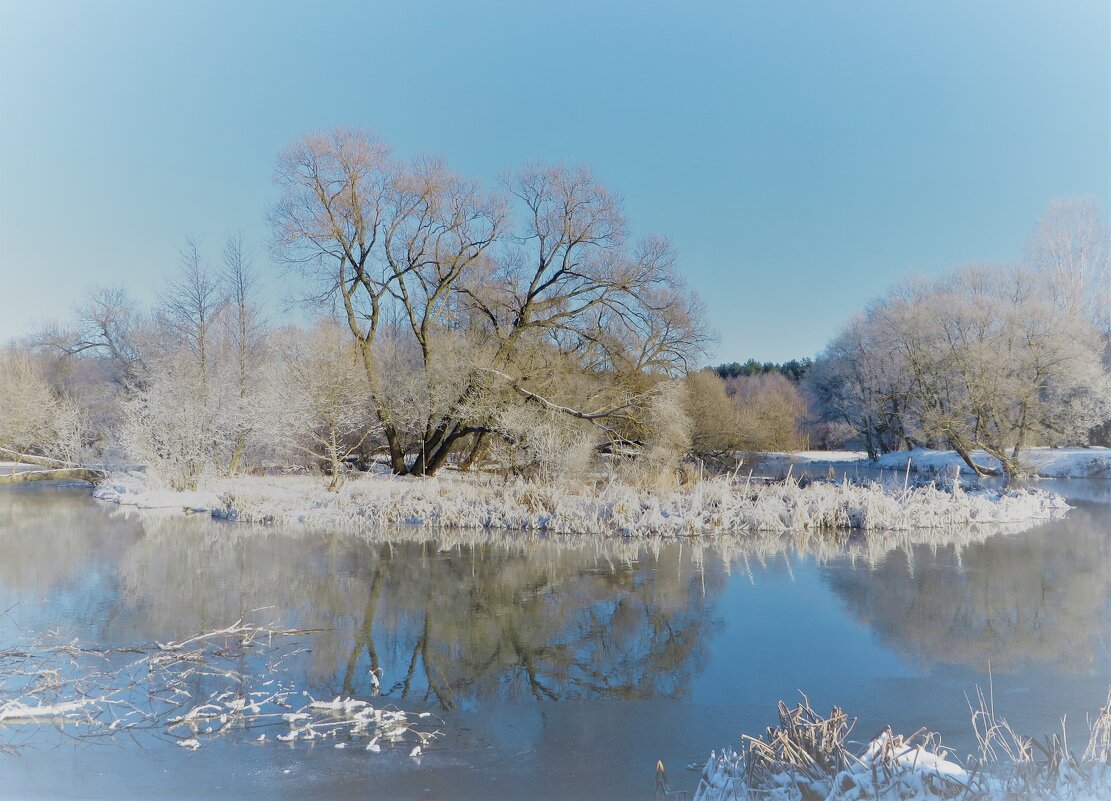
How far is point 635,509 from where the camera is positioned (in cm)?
1300

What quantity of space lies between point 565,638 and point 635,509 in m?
6.83

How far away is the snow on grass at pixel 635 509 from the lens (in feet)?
42.0

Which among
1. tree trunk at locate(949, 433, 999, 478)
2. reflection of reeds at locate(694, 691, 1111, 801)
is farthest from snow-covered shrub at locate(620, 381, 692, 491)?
reflection of reeds at locate(694, 691, 1111, 801)

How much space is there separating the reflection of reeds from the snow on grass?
29.4 feet

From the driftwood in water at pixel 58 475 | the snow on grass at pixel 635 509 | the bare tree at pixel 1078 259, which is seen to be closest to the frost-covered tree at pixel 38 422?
the driftwood in water at pixel 58 475

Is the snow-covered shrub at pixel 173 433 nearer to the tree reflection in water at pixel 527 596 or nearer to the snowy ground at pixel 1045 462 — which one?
the tree reflection in water at pixel 527 596

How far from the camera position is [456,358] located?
20.7m

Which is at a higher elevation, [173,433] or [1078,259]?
[1078,259]

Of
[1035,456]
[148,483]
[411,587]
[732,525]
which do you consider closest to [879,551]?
[732,525]

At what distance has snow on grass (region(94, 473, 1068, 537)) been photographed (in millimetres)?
12812

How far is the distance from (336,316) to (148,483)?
699cm

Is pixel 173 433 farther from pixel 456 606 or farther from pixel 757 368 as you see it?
pixel 757 368

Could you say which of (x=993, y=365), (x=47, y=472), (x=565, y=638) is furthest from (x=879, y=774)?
(x=47, y=472)

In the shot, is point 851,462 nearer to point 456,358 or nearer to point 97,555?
point 456,358
